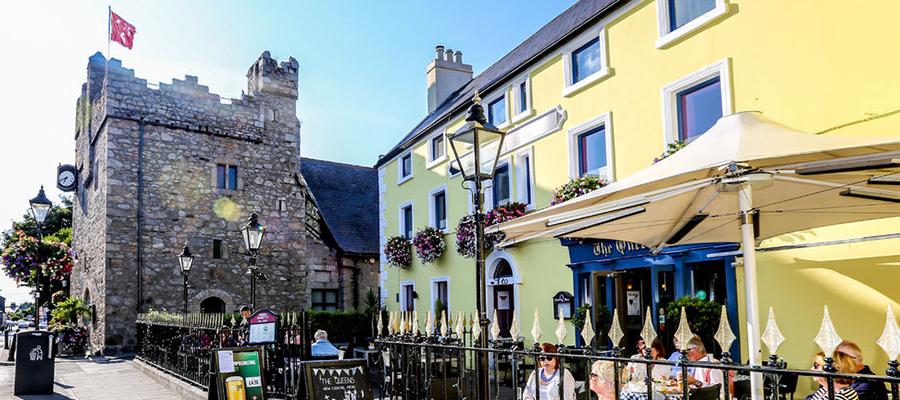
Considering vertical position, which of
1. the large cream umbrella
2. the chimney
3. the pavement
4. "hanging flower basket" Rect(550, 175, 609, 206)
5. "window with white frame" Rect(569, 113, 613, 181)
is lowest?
the pavement

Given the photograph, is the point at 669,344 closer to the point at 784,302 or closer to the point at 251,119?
the point at 784,302

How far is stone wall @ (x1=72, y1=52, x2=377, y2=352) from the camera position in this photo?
2091cm

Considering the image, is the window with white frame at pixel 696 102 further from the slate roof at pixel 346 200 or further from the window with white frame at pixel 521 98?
the slate roof at pixel 346 200

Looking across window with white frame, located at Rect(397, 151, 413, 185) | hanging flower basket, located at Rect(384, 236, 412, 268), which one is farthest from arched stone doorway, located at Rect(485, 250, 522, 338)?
window with white frame, located at Rect(397, 151, 413, 185)

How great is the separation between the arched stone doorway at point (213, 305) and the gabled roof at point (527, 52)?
A: 7.70 m

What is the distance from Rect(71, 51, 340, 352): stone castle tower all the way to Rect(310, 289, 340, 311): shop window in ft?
1.67

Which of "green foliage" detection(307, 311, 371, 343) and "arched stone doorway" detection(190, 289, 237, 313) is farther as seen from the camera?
"arched stone doorway" detection(190, 289, 237, 313)

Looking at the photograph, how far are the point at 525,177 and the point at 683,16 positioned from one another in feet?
16.6

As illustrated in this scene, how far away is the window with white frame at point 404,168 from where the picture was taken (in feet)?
64.4

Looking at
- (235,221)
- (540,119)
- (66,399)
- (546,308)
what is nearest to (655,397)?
(546,308)

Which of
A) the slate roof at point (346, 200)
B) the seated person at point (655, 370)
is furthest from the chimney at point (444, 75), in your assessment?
the seated person at point (655, 370)

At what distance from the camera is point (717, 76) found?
1014 centimetres

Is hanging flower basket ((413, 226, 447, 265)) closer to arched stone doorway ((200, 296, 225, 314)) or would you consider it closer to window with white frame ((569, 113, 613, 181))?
window with white frame ((569, 113, 613, 181))

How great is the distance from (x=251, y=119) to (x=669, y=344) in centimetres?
1818
